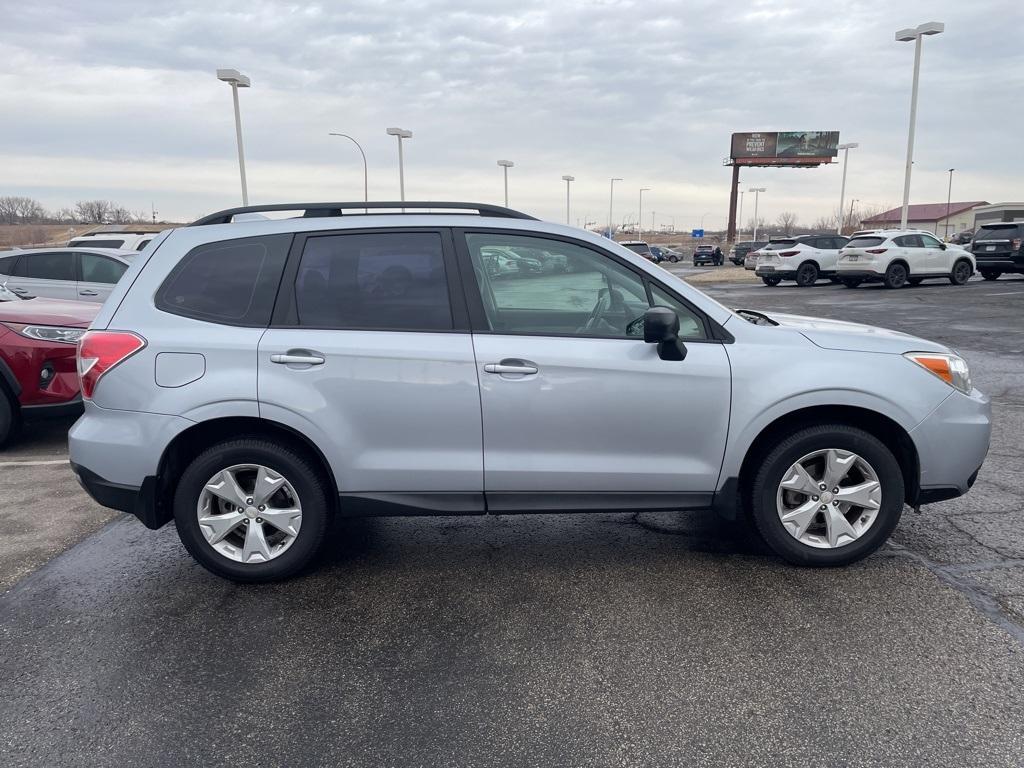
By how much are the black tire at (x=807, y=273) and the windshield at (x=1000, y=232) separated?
16.6 ft

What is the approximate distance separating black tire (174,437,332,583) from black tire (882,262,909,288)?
73.0 ft

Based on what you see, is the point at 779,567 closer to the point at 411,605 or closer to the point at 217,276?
the point at 411,605

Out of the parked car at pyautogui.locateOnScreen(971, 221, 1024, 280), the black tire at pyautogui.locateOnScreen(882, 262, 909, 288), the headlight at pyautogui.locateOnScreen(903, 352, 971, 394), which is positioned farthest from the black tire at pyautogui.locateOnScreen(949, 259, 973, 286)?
the headlight at pyautogui.locateOnScreen(903, 352, 971, 394)

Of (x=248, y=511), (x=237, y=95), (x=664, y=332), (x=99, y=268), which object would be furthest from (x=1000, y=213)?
(x=248, y=511)

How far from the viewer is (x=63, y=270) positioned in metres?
11.3

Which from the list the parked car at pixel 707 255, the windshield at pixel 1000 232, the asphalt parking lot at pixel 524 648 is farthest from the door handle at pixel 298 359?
the parked car at pixel 707 255

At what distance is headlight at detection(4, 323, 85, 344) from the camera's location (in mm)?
6336

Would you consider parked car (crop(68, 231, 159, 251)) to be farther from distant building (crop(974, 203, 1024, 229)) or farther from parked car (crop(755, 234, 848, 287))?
distant building (crop(974, 203, 1024, 229))

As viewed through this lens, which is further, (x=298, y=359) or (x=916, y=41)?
(x=916, y=41)

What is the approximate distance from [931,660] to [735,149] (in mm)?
89656

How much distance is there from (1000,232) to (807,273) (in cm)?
578

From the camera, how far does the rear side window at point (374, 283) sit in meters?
3.68

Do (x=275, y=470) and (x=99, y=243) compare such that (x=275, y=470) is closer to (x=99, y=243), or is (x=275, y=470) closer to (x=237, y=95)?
(x=99, y=243)

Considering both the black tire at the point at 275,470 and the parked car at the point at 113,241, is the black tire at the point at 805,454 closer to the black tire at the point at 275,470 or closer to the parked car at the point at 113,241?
the black tire at the point at 275,470
